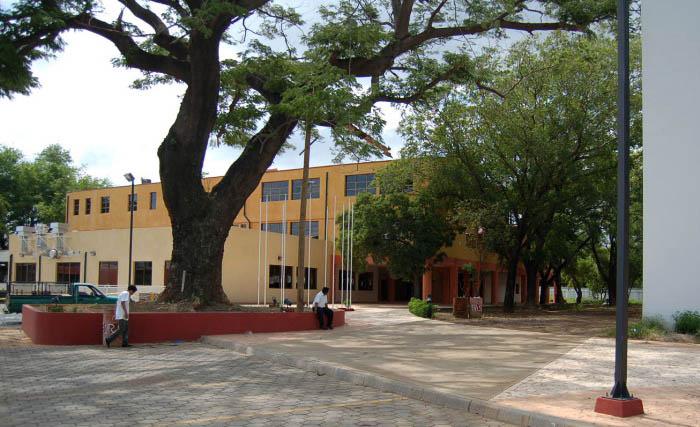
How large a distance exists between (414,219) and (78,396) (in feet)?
95.3

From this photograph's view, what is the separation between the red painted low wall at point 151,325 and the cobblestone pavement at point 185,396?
1891mm

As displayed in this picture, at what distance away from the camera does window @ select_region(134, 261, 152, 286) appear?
1542 inches

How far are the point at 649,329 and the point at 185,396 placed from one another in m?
13.8

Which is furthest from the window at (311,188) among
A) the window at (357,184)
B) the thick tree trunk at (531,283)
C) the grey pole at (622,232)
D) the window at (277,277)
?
the grey pole at (622,232)

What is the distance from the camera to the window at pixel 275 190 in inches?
1884

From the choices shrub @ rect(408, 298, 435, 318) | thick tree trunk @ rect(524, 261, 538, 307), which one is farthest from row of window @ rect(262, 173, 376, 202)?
shrub @ rect(408, 298, 435, 318)

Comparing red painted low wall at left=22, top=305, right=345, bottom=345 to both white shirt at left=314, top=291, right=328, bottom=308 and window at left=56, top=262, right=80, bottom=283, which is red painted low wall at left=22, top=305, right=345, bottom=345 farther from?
window at left=56, top=262, right=80, bottom=283

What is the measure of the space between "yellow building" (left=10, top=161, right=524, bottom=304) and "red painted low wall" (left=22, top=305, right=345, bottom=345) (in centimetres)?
1453

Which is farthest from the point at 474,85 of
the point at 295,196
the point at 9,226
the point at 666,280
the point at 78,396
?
the point at 9,226

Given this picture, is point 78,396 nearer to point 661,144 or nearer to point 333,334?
point 333,334

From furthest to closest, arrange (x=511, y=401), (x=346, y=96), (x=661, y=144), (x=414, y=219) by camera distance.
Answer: (x=414, y=219) → (x=661, y=144) → (x=346, y=96) → (x=511, y=401)

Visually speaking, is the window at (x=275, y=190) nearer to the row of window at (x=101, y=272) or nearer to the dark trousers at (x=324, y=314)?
the row of window at (x=101, y=272)

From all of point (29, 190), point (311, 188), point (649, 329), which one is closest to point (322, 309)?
point (649, 329)

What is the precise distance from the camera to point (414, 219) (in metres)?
37.0
